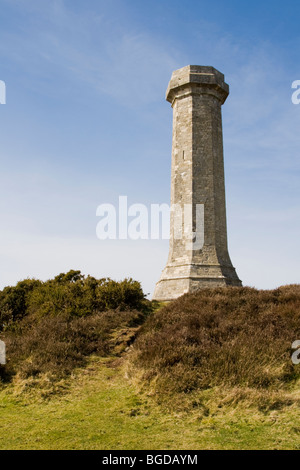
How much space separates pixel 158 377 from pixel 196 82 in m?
16.5

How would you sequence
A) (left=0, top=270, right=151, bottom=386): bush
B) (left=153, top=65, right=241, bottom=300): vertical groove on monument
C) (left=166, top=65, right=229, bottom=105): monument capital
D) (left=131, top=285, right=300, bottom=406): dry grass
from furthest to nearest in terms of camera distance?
(left=166, top=65, right=229, bottom=105): monument capital < (left=153, top=65, right=241, bottom=300): vertical groove on monument < (left=0, top=270, right=151, bottom=386): bush < (left=131, top=285, right=300, bottom=406): dry grass

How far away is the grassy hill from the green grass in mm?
19

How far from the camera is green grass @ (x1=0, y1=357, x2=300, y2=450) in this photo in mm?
5531

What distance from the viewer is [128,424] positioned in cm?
634

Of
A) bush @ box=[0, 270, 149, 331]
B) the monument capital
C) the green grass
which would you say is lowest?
the green grass

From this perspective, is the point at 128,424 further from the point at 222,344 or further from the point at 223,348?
the point at 222,344

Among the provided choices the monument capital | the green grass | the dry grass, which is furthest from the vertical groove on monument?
the green grass

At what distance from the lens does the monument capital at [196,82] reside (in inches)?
782

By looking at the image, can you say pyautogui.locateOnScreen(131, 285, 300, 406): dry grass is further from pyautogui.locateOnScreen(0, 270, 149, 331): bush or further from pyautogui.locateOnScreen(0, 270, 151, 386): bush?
pyautogui.locateOnScreen(0, 270, 149, 331): bush

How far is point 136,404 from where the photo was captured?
283 inches

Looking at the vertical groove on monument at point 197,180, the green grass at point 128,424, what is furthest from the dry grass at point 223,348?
the vertical groove on monument at point 197,180
